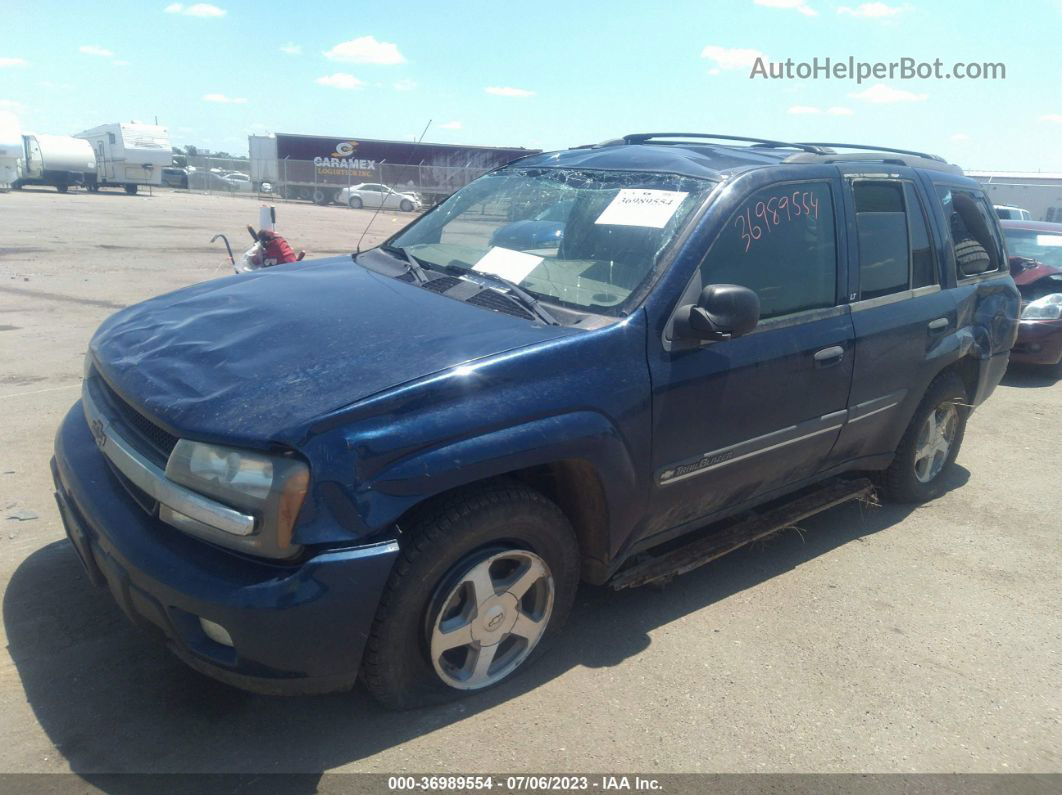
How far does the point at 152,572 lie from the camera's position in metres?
2.41

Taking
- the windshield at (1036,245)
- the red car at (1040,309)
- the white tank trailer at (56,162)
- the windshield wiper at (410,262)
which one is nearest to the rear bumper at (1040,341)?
the red car at (1040,309)

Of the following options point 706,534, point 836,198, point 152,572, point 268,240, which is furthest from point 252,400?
point 268,240

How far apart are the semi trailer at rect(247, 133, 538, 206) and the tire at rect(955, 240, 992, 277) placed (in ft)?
134

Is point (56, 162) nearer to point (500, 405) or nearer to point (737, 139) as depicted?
point (737, 139)

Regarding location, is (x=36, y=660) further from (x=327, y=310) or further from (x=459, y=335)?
(x=459, y=335)

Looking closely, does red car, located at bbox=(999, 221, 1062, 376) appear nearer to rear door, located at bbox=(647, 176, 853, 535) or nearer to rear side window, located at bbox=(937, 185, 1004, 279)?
rear side window, located at bbox=(937, 185, 1004, 279)

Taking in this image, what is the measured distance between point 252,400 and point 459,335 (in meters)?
0.74

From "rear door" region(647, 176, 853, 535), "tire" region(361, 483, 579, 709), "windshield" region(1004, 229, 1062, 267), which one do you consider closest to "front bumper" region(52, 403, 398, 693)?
"tire" region(361, 483, 579, 709)

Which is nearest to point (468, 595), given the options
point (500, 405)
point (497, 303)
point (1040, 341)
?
point (500, 405)

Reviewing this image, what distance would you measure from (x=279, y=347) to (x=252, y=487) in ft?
2.10

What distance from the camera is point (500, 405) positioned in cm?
264

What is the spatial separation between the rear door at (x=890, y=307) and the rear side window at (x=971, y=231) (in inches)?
12.0

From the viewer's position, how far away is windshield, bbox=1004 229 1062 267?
938 centimetres

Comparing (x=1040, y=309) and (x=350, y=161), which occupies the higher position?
(x=350, y=161)
